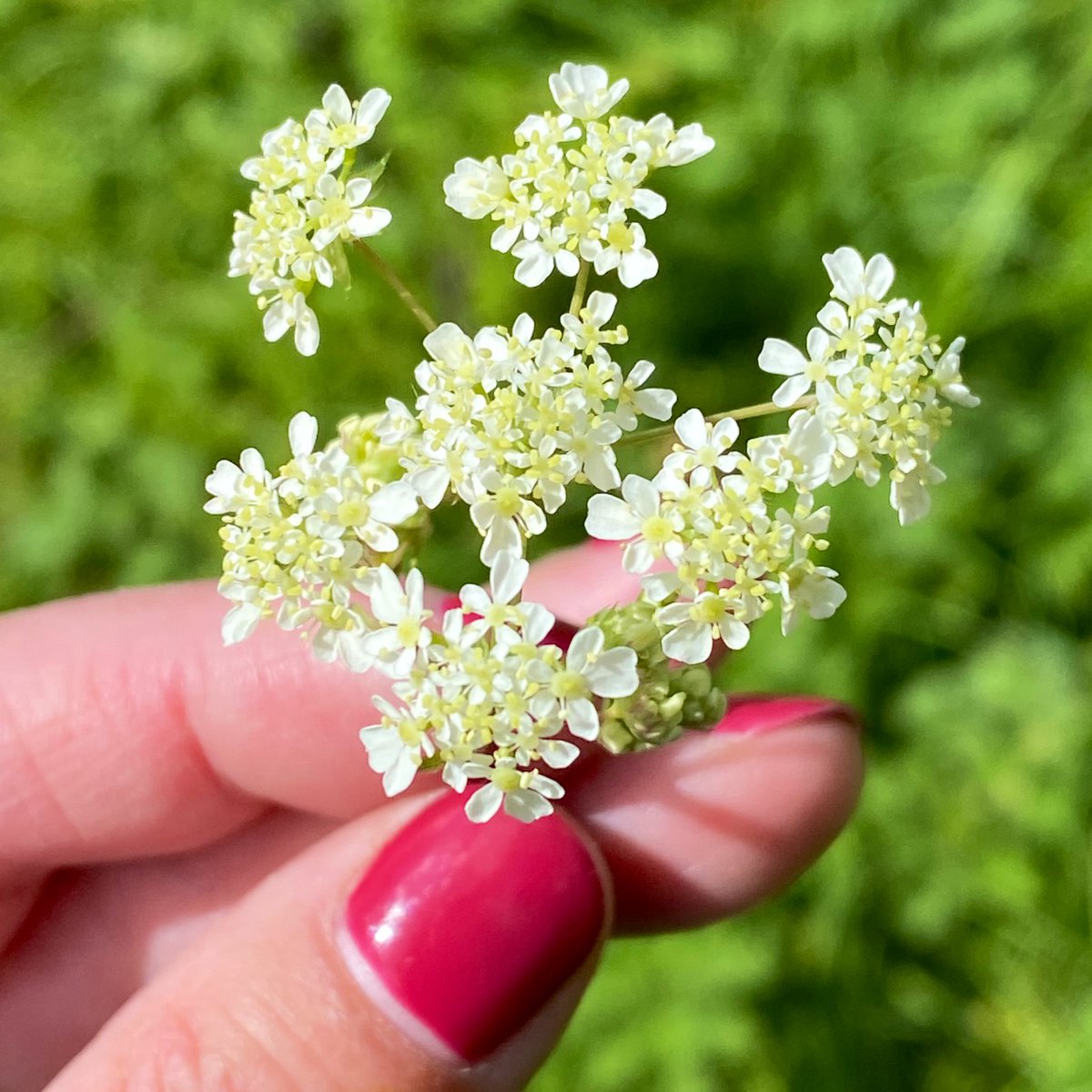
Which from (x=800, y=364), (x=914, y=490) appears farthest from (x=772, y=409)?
(x=914, y=490)

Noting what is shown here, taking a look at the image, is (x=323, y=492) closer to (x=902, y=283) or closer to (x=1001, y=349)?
(x=902, y=283)

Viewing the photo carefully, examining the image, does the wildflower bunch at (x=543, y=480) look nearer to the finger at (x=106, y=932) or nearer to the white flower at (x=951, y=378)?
the white flower at (x=951, y=378)

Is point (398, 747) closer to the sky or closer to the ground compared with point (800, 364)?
closer to the ground

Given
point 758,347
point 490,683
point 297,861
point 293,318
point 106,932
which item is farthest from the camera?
point 758,347

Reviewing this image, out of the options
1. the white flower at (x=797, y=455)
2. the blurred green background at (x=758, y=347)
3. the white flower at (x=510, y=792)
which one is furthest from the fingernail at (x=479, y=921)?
the blurred green background at (x=758, y=347)

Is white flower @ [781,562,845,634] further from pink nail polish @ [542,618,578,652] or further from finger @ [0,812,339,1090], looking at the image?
finger @ [0,812,339,1090]

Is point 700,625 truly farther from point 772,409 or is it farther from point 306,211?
point 306,211

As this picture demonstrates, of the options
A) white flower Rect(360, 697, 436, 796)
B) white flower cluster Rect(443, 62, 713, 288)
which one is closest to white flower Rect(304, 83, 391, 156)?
white flower cluster Rect(443, 62, 713, 288)

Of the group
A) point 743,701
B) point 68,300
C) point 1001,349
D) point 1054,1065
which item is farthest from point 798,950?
point 68,300
